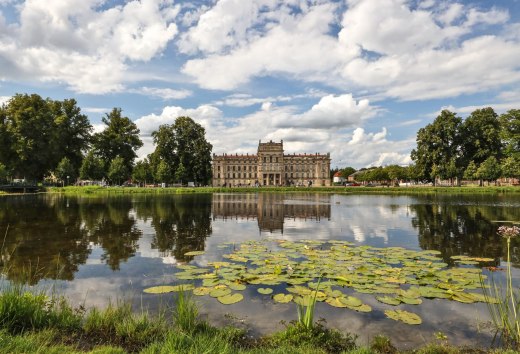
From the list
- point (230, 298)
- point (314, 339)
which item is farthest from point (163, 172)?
point (314, 339)

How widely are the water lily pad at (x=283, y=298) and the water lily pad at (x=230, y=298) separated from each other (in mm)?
651

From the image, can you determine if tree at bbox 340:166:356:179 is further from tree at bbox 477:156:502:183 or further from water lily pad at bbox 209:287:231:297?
water lily pad at bbox 209:287:231:297

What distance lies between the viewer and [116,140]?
2589 inches

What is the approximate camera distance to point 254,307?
6.17 meters

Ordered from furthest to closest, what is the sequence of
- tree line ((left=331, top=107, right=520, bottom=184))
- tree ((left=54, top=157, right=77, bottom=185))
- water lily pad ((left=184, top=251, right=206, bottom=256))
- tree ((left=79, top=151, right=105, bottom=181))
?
tree line ((left=331, top=107, right=520, bottom=184))
tree ((left=79, top=151, right=105, bottom=181))
tree ((left=54, top=157, right=77, bottom=185))
water lily pad ((left=184, top=251, right=206, bottom=256))

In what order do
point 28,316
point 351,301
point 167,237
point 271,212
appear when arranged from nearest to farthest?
1. point 28,316
2. point 351,301
3. point 167,237
4. point 271,212

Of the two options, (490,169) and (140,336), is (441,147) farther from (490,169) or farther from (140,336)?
(140,336)

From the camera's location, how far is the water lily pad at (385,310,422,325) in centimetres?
549

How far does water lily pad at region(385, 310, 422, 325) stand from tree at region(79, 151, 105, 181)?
202ft

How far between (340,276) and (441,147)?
2723 inches

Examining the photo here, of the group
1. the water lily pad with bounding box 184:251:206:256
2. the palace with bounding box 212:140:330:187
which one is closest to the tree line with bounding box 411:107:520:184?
the palace with bounding box 212:140:330:187

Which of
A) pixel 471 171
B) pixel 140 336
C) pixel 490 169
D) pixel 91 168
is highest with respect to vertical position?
pixel 91 168

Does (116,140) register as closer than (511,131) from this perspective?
No

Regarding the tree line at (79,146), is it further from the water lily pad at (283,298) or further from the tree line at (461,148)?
the water lily pad at (283,298)
